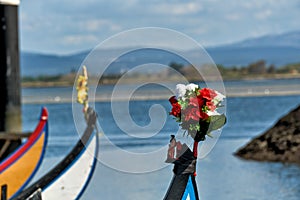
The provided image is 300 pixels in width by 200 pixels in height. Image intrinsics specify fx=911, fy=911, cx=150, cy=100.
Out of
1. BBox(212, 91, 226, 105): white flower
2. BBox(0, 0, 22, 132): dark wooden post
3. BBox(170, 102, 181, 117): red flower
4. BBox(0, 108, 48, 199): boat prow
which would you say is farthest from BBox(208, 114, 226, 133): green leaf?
BBox(0, 0, 22, 132): dark wooden post

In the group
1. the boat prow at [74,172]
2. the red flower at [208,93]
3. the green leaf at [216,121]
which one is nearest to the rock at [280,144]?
the boat prow at [74,172]

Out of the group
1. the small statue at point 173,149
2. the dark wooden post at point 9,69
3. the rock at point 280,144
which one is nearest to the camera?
the small statue at point 173,149

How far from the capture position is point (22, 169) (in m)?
15.3

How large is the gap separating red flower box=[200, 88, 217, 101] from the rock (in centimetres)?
1020

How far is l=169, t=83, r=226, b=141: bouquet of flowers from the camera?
8.55 metres

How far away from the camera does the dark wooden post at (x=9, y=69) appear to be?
20709 millimetres

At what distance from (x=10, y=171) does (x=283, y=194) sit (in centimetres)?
444

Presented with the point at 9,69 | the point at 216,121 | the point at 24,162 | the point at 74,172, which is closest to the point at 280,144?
the point at 9,69

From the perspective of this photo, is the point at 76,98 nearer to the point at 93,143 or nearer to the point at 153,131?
the point at 93,143

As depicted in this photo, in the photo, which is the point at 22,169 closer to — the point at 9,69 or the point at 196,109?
the point at 9,69

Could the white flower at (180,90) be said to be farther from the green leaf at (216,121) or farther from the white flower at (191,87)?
the green leaf at (216,121)

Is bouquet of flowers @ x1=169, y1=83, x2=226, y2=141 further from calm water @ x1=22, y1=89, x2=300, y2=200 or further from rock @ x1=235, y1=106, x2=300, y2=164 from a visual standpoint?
rock @ x1=235, y1=106, x2=300, y2=164

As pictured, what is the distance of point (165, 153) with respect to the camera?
9258 millimetres

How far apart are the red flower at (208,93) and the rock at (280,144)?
10.2 m
